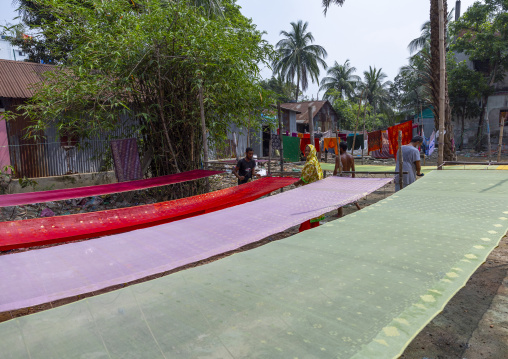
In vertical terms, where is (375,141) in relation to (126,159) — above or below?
above

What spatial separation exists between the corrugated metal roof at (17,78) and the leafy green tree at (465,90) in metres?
18.9

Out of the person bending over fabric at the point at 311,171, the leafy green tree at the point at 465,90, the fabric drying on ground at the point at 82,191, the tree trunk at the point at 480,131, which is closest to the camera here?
the fabric drying on ground at the point at 82,191

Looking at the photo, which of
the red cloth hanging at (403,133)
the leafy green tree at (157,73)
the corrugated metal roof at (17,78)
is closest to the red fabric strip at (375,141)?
the red cloth hanging at (403,133)

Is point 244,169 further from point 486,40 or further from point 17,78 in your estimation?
point 486,40

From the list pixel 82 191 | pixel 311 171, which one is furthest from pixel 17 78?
pixel 311 171

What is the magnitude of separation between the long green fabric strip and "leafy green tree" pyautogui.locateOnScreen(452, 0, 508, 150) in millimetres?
18921

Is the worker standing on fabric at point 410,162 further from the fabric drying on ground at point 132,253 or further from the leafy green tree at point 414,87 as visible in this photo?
the leafy green tree at point 414,87

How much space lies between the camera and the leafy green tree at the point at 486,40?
16.8m

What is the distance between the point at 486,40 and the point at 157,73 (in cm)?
1817

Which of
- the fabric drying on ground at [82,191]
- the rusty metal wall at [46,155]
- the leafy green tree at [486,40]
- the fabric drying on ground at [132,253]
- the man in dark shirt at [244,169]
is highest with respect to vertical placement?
the leafy green tree at [486,40]

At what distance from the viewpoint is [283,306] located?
4.39 ft

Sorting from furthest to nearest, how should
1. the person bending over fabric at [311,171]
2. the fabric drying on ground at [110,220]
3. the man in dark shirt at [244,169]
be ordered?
the man in dark shirt at [244,169]
the person bending over fabric at [311,171]
the fabric drying on ground at [110,220]

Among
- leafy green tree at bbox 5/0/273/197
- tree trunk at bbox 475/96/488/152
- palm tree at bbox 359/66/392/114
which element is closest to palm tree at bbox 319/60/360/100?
palm tree at bbox 359/66/392/114

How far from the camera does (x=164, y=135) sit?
6742mm
